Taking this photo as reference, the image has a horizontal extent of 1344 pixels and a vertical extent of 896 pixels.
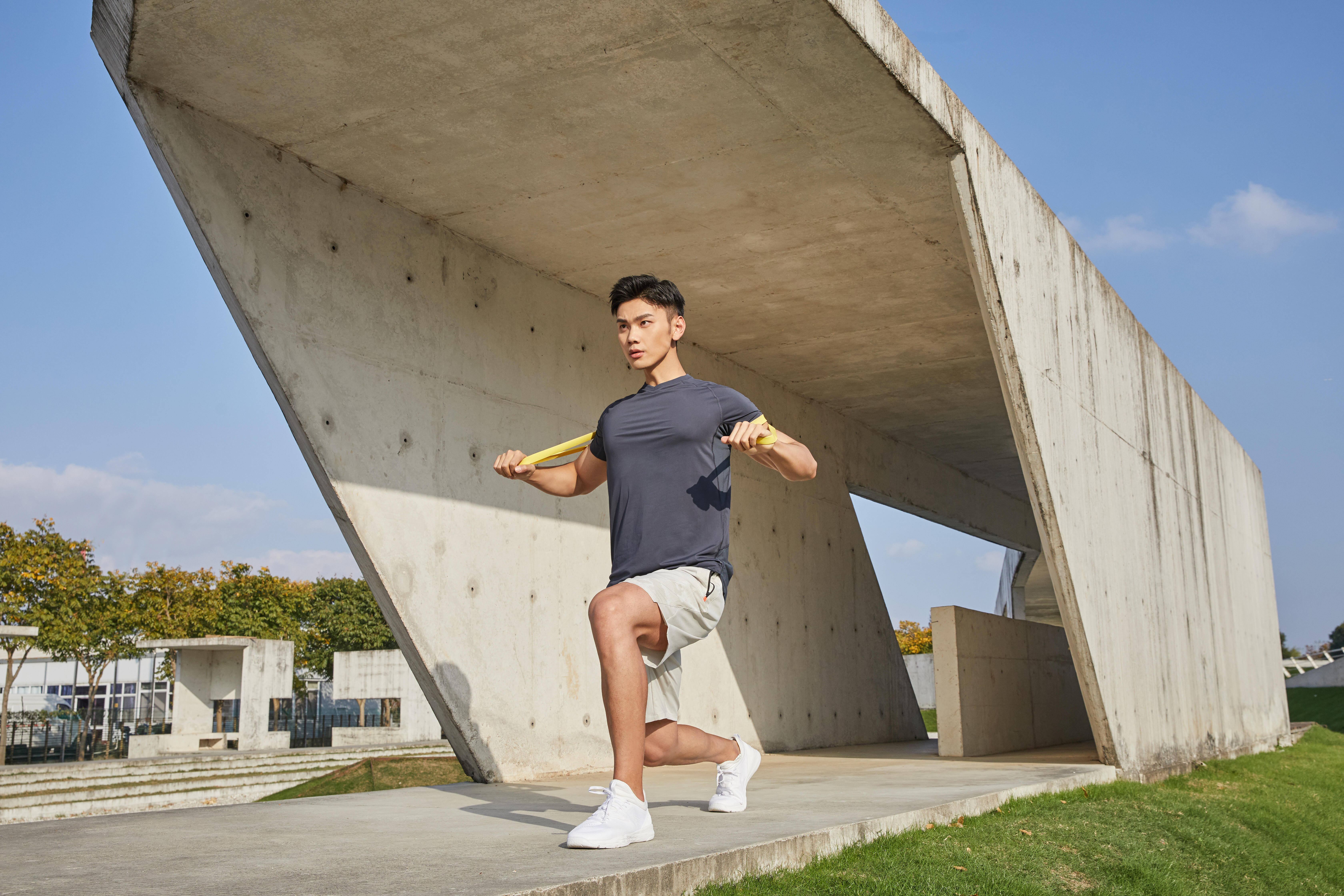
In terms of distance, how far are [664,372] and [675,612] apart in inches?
33.6

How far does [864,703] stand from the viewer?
1230 centimetres

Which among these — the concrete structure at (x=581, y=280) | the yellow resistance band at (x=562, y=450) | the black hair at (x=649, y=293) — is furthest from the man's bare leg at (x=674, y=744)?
the concrete structure at (x=581, y=280)

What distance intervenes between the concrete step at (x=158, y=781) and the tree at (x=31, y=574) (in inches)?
258

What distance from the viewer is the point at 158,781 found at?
47.6ft

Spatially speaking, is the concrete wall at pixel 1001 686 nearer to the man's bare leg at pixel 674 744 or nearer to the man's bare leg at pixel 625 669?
the man's bare leg at pixel 674 744

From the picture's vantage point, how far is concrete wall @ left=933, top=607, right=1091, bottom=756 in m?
9.30

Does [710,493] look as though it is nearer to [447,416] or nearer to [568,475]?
[568,475]

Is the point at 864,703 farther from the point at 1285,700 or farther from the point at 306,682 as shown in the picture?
the point at 306,682

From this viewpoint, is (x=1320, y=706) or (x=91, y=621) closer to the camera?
(x=91, y=621)

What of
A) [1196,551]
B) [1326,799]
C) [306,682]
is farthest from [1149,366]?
[306,682]

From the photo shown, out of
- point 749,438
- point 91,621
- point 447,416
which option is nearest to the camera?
point 749,438

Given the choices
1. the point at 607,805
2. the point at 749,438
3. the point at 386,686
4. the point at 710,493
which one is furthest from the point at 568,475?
the point at 386,686

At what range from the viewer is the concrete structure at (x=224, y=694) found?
24938 mm

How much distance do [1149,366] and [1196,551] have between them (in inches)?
88.5
